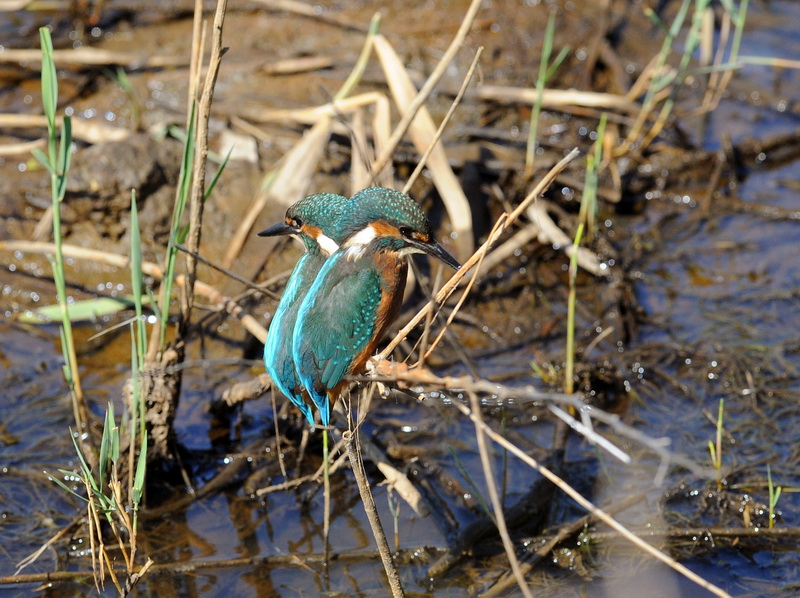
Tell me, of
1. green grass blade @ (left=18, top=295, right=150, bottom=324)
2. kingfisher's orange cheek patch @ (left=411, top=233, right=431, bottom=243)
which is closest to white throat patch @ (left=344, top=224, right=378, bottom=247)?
kingfisher's orange cheek patch @ (left=411, top=233, right=431, bottom=243)

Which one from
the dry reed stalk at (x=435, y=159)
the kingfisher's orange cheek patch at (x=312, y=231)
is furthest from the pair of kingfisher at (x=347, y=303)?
the dry reed stalk at (x=435, y=159)

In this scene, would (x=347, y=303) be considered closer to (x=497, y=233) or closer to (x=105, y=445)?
(x=497, y=233)

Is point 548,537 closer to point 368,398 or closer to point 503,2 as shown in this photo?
point 368,398

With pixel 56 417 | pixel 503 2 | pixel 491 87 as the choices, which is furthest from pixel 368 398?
pixel 503 2

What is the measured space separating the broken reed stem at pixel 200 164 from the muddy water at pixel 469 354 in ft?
0.91

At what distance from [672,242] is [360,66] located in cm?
167

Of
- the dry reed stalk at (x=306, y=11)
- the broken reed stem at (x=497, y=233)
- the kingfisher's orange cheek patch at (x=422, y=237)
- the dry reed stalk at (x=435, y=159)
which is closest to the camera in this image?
the broken reed stem at (x=497, y=233)

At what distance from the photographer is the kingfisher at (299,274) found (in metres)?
2.23

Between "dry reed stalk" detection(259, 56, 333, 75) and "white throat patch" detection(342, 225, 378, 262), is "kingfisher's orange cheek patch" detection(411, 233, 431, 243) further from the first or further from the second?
"dry reed stalk" detection(259, 56, 333, 75)

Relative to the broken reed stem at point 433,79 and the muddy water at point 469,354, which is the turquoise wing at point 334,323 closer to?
the muddy water at point 469,354

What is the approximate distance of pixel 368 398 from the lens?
2355mm

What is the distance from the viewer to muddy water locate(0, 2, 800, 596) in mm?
2809

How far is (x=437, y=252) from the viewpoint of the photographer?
2.11m

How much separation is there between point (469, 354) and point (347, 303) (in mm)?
1548
